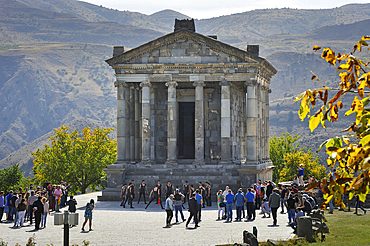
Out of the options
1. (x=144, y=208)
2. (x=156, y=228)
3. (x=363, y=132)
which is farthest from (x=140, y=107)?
(x=363, y=132)

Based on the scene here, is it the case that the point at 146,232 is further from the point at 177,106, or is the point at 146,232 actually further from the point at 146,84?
the point at 177,106

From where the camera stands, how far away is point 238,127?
4588 cm

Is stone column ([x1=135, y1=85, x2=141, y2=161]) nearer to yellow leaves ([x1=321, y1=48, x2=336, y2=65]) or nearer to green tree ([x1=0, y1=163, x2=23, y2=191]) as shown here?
green tree ([x1=0, y1=163, x2=23, y2=191])

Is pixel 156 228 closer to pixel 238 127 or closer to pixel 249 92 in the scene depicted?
pixel 249 92

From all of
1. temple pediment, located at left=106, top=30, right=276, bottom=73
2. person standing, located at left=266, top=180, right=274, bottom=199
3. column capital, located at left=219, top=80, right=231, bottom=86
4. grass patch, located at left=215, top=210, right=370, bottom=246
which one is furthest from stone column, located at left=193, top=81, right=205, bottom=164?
grass patch, located at left=215, top=210, right=370, bottom=246

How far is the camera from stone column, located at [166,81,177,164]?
134 ft

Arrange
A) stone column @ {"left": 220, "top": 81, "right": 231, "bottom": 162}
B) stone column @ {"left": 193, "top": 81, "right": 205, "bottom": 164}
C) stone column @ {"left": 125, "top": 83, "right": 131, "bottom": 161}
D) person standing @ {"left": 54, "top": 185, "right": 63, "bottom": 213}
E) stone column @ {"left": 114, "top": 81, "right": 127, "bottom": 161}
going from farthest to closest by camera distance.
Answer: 1. stone column @ {"left": 125, "top": 83, "right": 131, "bottom": 161}
2. stone column @ {"left": 114, "top": 81, "right": 127, "bottom": 161}
3. stone column @ {"left": 193, "top": 81, "right": 205, "bottom": 164}
4. stone column @ {"left": 220, "top": 81, "right": 231, "bottom": 162}
5. person standing @ {"left": 54, "top": 185, "right": 63, "bottom": 213}

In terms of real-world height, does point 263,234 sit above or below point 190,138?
below

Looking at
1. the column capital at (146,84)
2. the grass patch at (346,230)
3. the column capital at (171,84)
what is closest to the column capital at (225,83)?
the column capital at (171,84)

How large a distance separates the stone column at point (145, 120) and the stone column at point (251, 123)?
8.28m

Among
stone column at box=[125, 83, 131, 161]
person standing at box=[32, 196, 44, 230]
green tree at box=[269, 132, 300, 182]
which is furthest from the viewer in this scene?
green tree at box=[269, 132, 300, 182]

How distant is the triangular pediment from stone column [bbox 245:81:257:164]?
2531 millimetres

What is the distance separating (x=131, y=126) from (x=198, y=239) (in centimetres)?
2242

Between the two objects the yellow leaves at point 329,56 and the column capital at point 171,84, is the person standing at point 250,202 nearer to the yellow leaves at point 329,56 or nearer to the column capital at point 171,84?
the column capital at point 171,84
